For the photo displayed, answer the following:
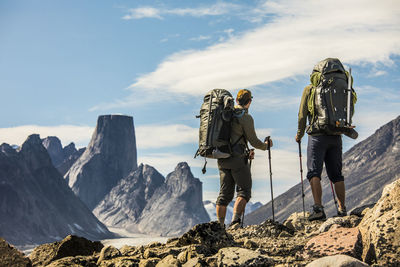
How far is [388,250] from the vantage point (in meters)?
7.67

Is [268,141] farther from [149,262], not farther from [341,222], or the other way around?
[149,262]

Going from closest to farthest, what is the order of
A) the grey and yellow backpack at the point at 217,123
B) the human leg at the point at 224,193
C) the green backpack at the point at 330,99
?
the green backpack at the point at 330,99, the grey and yellow backpack at the point at 217,123, the human leg at the point at 224,193

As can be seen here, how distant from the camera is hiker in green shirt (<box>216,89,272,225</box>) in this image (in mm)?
11531

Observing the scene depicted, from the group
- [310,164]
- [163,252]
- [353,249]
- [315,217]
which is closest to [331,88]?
[310,164]

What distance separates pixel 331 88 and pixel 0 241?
22.8ft

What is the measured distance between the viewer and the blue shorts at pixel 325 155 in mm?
11516

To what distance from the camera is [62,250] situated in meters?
10.3

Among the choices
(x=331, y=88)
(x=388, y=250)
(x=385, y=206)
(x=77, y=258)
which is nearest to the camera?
(x=388, y=250)

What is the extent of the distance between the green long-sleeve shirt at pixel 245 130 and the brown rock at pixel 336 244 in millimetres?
3410

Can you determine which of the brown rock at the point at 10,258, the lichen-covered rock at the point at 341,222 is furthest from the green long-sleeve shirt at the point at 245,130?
the brown rock at the point at 10,258

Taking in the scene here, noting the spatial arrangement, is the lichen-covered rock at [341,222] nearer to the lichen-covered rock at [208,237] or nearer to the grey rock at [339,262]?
the lichen-covered rock at [208,237]

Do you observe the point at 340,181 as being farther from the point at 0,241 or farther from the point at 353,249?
the point at 0,241

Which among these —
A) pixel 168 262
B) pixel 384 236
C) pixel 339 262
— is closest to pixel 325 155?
pixel 384 236

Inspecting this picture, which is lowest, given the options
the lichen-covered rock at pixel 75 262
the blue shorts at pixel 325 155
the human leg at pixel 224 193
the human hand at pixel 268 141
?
the lichen-covered rock at pixel 75 262
